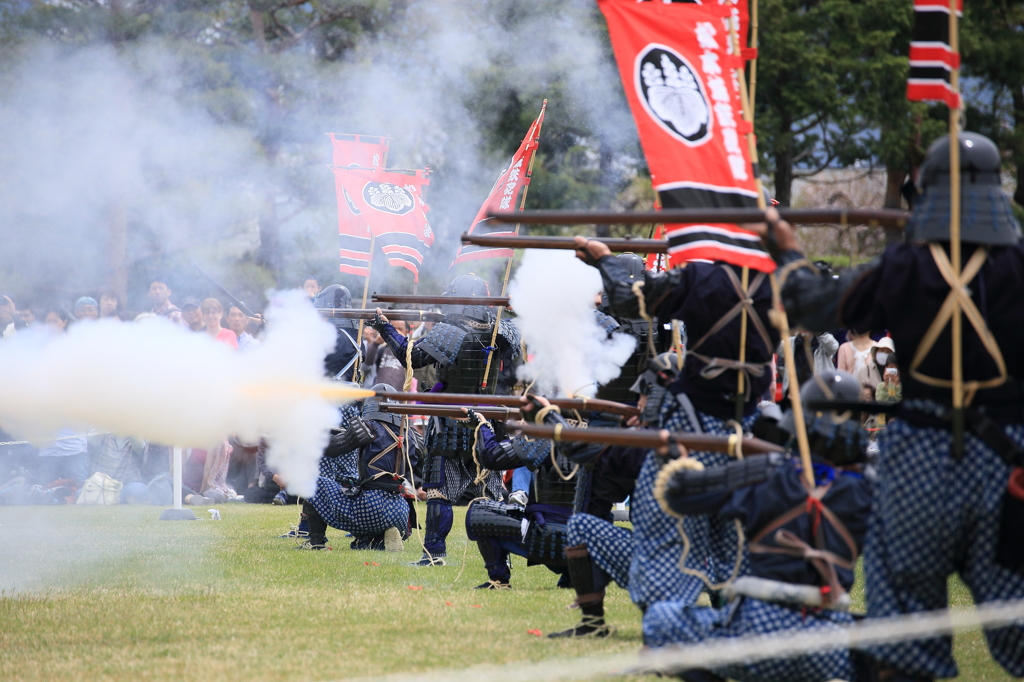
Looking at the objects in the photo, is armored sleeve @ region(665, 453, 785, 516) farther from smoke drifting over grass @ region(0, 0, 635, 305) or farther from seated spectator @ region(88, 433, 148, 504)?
smoke drifting over grass @ region(0, 0, 635, 305)

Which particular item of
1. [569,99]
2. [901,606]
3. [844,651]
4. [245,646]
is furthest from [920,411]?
[569,99]

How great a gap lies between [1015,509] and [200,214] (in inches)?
590

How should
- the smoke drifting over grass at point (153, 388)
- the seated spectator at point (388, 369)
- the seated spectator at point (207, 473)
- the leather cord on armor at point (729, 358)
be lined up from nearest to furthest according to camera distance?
1. the leather cord on armor at point (729, 358)
2. the smoke drifting over grass at point (153, 388)
3. the seated spectator at point (388, 369)
4. the seated spectator at point (207, 473)

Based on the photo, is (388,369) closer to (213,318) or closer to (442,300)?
(213,318)

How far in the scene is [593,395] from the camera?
748 cm

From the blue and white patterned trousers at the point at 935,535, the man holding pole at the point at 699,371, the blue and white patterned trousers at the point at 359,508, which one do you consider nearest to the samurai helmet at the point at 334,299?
the blue and white patterned trousers at the point at 359,508

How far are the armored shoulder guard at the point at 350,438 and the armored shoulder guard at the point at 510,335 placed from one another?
1410 mm

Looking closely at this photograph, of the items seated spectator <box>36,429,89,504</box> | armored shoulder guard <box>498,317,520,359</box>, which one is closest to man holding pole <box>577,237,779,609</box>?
armored shoulder guard <box>498,317,520,359</box>

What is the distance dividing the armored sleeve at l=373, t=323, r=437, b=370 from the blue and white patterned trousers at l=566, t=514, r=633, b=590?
3606 millimetres

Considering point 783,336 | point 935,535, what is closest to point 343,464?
point 783,336

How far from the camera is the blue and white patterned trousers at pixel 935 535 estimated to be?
3721 mm

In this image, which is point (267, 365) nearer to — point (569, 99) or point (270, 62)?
point (270, 62)

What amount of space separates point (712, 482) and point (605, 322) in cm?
346

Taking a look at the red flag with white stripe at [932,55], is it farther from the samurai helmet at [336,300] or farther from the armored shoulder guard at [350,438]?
the samurai helmet at [336,300]
